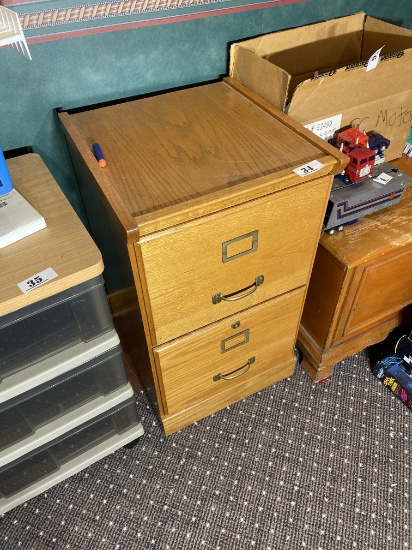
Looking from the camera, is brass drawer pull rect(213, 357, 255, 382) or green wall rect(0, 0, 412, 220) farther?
brass drawer pull rect(213, 357, 255, 382)

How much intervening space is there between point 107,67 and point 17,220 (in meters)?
0.49

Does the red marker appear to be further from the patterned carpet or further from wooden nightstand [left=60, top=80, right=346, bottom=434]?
the patterned carpet

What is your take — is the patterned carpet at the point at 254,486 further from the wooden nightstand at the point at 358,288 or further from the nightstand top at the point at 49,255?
the nightstand top at the point at 49,255

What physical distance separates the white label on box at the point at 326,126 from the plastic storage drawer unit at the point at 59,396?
0.71m

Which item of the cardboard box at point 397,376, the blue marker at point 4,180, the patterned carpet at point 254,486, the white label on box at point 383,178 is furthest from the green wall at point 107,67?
the cardboard box at point 397,376

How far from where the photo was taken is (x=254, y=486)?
1.22 meters

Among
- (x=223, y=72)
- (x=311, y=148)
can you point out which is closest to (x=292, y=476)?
(x=311, y=148)

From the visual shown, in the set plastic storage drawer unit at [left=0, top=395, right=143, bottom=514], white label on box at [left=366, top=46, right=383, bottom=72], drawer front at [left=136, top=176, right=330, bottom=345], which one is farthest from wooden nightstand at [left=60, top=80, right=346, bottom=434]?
white label on box at [left=366, top=46, right=383, bottom=72]

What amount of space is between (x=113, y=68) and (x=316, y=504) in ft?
4.07

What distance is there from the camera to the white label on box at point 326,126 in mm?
1096

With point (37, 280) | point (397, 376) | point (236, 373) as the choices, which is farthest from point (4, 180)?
point (397, 376)

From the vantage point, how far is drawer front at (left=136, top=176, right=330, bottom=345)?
84cm

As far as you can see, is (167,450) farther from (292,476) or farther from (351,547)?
(351,547)

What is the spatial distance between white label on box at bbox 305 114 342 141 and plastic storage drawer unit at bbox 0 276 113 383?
25.7 inches
